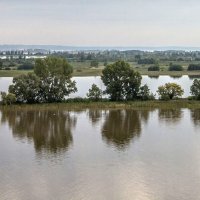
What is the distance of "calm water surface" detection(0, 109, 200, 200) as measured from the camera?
14352 millimetres

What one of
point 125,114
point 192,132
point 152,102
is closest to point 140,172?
point 192,132

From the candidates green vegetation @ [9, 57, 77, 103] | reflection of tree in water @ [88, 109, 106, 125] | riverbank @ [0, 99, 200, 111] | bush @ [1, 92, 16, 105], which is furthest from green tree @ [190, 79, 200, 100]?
bush @ [1, 92, 16, 105]

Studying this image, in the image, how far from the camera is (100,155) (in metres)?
18.7

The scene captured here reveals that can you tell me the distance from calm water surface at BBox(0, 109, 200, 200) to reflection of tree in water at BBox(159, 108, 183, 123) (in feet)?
0.19

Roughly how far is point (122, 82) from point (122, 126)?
8.53 m

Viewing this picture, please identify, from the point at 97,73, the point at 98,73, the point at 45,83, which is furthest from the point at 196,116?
the point at 97,73

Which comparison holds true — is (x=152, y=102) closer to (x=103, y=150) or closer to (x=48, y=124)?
(x=48, y=124)

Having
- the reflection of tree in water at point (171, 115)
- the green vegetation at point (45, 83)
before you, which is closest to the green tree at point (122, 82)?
the green vegetation at point (45, 83)

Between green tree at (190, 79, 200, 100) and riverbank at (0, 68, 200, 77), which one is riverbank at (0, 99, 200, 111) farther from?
riverbank at (0, 68, 200, 77)

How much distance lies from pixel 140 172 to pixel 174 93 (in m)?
17.7

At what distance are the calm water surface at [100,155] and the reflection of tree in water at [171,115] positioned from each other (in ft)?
0.19

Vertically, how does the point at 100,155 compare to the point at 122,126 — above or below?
below

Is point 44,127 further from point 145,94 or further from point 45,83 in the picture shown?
point 145,94

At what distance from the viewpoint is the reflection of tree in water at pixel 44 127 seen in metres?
21.1
